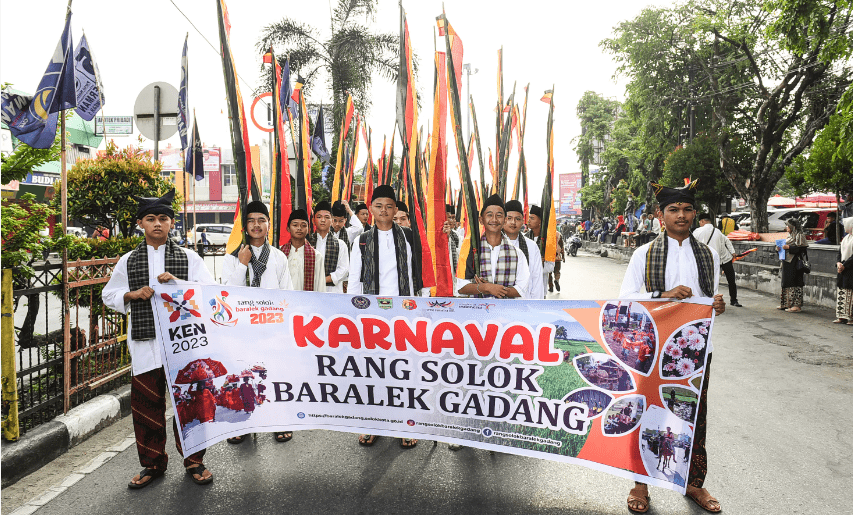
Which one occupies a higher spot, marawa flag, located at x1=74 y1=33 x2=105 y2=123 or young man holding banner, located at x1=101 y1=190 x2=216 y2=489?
marawa flag, located at x1=74 y1=33 x2=105 y2=123

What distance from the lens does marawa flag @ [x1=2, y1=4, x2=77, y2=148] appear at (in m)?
4.45

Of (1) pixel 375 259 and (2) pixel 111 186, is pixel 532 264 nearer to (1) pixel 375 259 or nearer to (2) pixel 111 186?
(1) pixel 375 259

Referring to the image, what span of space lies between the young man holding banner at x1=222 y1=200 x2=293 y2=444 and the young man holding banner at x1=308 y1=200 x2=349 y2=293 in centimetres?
147

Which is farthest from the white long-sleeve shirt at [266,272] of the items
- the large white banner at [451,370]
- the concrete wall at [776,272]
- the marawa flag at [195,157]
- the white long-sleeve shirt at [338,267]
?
the concrete wall at [776,272]

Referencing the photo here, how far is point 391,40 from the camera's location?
19609 mm

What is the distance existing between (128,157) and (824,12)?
10831mm

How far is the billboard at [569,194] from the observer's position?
79875mm

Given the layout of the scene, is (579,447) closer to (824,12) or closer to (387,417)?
(387,417)

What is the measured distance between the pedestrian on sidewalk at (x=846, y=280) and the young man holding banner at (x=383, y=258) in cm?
755

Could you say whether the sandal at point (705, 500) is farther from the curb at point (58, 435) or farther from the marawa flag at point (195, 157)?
the marawa flag at point (195, 157)

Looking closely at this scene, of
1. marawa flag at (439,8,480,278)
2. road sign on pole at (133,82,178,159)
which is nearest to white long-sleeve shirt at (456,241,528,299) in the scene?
marawa flag at (439,8,480,278)

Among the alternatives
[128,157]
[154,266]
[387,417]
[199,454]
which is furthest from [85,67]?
[387,417]

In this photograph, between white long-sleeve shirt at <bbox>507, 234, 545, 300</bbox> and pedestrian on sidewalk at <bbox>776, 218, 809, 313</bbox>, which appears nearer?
white long-sleeve shirt at <bbox>507, 234, 545, 300</bbox>

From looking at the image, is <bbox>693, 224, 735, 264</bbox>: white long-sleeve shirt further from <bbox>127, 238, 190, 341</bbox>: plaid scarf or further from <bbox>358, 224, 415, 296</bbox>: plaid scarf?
<bbox>127, 238, 190, 341</bbox>: plaid scarf
